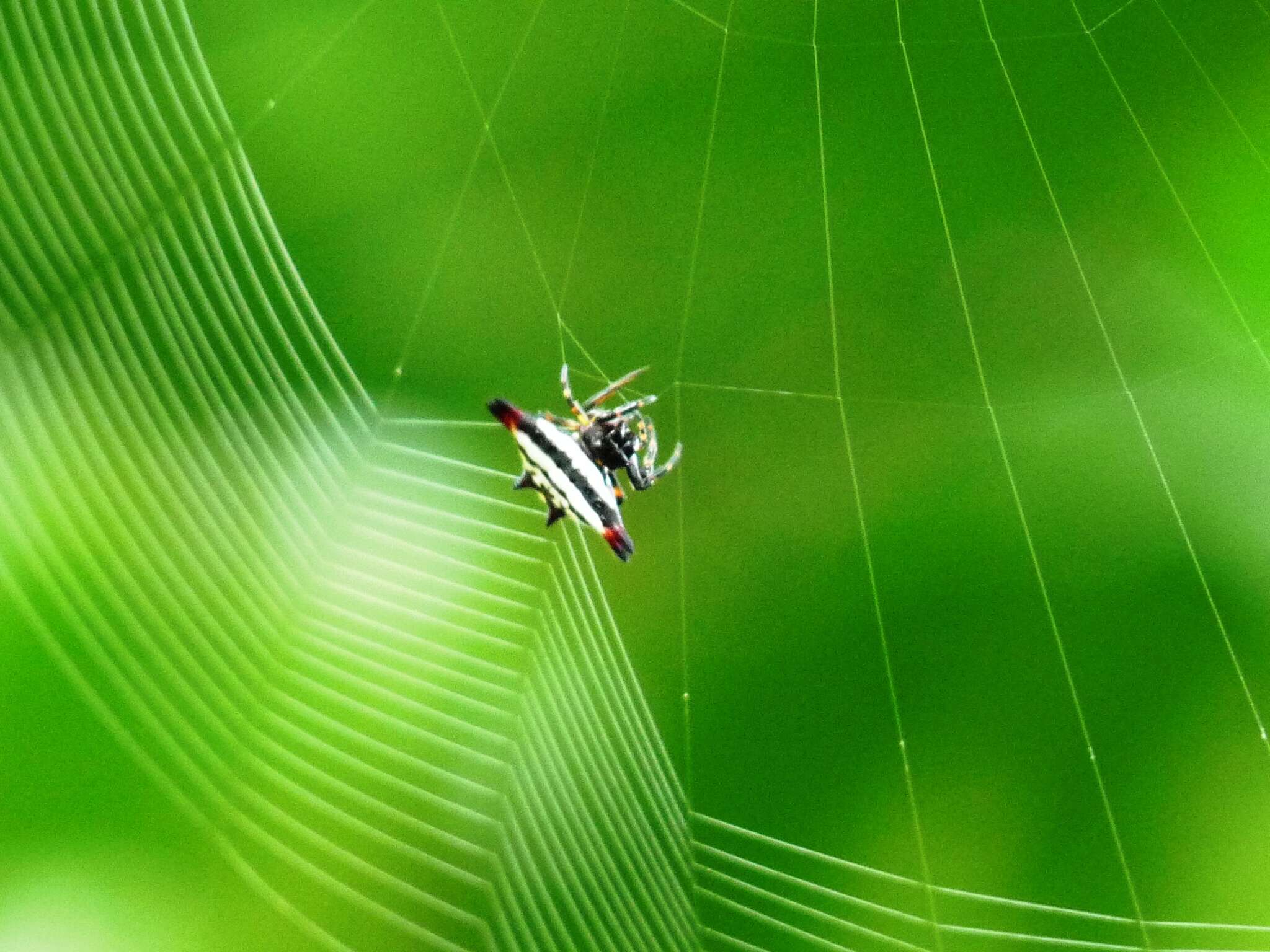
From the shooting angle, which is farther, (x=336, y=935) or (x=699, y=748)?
(x=699, y=748)

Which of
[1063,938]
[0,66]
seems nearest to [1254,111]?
[1063,938]

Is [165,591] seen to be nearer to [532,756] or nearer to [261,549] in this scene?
[261,549]

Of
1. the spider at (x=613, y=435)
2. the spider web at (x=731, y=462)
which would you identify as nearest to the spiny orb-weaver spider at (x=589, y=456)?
the spider at (x=613, y=435)

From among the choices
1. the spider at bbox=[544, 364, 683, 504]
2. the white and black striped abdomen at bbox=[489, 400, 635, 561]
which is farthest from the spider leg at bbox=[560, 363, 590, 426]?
the white and black striped abdomen at bbox=[489, 400, 635, 561]

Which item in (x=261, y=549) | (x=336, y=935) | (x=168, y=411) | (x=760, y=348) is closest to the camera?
(x=336, y=935)

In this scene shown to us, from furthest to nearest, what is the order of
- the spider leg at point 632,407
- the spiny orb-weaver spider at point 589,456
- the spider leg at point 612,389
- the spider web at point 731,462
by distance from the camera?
the spider leg at point 632,407, the spider leg at point 612,389, the spiny orb-weaver spider at point 589,456, the spider web at point 731,462

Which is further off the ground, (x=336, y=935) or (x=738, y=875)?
(x=738, y=875)

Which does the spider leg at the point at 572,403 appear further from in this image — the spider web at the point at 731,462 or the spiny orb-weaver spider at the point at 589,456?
the spider web at the point at 731,462
